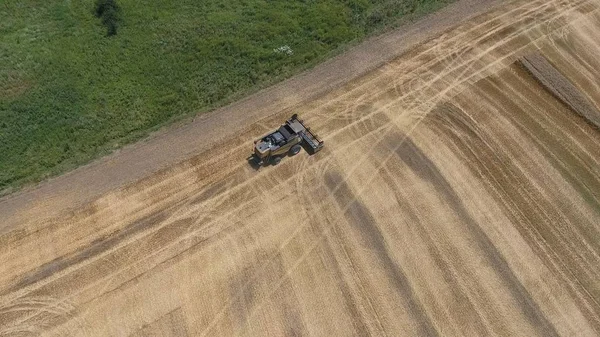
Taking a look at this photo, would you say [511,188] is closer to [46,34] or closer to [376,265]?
[376,265]

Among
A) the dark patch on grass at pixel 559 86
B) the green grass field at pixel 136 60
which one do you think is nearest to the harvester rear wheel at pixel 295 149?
the green grass field at pixel 136 60

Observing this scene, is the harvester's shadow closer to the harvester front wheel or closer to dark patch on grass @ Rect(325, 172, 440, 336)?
the harvester front wheel

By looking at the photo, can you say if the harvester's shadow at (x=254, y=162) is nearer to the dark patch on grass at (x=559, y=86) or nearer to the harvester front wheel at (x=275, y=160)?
the harvester front wheel at (x=275, y=160)

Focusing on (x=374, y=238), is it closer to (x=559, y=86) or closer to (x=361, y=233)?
(x=361, y=233)

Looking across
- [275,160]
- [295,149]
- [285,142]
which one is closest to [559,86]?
[295,149]

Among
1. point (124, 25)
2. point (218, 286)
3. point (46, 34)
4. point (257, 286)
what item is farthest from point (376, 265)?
point (46, 34)
